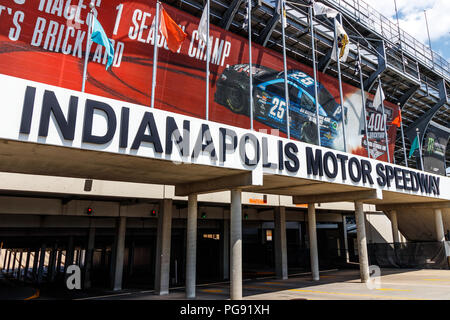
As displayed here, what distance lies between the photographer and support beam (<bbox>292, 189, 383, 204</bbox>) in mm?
19734

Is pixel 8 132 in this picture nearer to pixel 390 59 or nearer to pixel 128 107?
pixel 128 107

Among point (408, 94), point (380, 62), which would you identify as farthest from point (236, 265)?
point (408, 94)

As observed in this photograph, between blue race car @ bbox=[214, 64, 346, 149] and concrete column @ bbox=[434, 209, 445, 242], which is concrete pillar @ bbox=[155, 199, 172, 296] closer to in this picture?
blue race car @ bbox=[214, 64, 346, 149]

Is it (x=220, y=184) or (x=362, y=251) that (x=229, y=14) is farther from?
(x=362, y=251)

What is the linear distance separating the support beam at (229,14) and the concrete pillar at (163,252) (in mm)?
12737

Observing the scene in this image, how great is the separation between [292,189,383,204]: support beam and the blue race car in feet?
18.8

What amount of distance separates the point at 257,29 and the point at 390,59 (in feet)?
53.2

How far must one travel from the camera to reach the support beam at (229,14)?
22.2 metres

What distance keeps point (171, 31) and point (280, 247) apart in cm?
1796

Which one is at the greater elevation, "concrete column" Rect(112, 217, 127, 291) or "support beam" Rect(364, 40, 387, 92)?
"support beam" Rect(364, 40, 387, 92)

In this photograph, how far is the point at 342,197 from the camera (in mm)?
21500

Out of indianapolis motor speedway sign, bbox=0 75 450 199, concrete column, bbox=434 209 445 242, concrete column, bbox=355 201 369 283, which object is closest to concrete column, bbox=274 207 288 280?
concrete column, bbox=355 201 369 283

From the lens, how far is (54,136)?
940 centimetres
